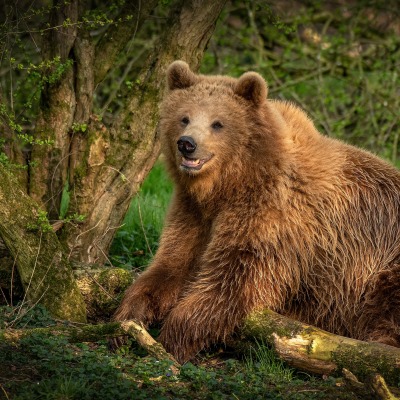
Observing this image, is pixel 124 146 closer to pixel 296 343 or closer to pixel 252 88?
pixel 252 88

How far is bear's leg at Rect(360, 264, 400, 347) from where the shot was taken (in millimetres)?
5445

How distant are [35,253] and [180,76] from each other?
168 cm

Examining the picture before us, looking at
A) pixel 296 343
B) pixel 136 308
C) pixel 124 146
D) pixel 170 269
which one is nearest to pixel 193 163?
pixel 170 269

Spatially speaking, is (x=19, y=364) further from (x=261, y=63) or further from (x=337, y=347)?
(x=261, y=63)

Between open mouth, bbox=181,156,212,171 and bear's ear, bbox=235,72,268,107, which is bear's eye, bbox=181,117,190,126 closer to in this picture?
open mouth, bbox=181,156,212,171

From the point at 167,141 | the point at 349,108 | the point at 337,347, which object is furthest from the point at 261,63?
the point at 337,347

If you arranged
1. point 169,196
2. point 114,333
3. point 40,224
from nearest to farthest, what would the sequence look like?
point 114,333, point 40,224, point 169,196

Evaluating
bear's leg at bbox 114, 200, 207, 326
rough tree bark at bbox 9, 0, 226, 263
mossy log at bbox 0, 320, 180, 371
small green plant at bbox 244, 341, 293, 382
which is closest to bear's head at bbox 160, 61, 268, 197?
bear's leg at bbox 114, 200, 207, 326

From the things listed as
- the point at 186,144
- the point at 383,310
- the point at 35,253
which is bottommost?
the point at 35,253

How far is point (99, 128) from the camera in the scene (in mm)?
6586

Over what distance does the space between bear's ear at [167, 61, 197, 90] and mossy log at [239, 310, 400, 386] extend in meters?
1.80

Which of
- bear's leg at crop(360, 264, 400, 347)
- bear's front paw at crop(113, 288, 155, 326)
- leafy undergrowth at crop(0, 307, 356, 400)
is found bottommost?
leafy undergrowth at crop(0, 307, 356, 400)

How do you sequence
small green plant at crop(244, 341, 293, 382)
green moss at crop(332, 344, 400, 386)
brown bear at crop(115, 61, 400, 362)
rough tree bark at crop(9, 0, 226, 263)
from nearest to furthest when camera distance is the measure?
1. green moss at crop(332, 344, 400, 386)
2. small green plant at crop(244, 341, 293, 382)
3. brown bear at crop(115, 61, 400, 362)
4. rough tree bark at crop(9, 0, 226, 263)

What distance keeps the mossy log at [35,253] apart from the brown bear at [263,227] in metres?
0.44
